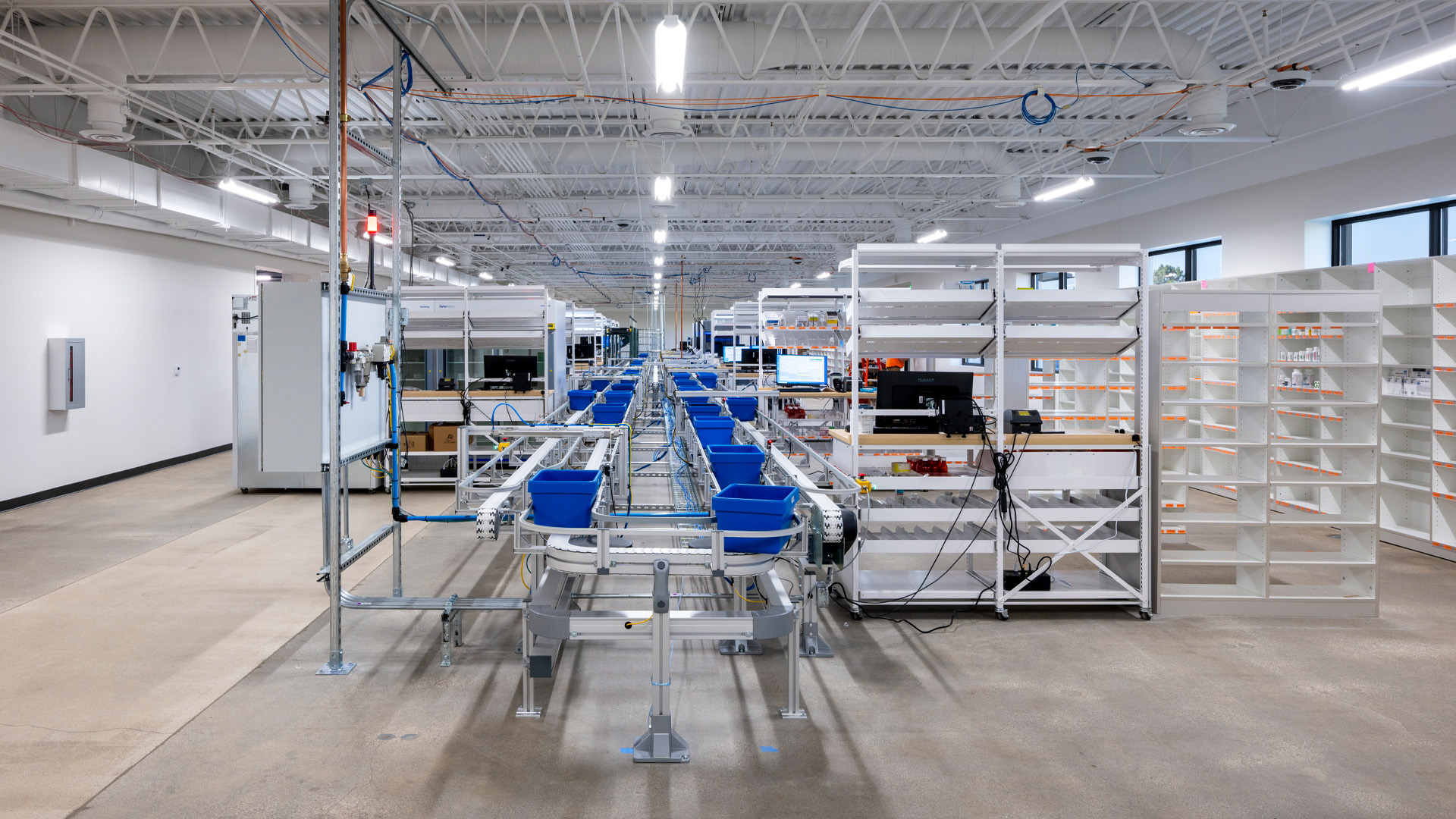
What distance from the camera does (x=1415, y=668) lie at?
4.08m

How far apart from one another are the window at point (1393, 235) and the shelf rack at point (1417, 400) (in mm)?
1093

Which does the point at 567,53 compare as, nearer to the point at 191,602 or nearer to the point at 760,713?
the point at 191,602

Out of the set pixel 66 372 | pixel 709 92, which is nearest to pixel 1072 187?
pixel 709 92

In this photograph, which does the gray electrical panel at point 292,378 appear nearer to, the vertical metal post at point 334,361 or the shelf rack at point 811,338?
the vertical metal post at point 334,361

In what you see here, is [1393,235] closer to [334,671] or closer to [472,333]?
[472,333]

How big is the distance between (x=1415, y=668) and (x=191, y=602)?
6.95m

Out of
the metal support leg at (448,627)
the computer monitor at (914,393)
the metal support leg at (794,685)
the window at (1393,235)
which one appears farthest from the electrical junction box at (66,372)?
the window at (1393,235)

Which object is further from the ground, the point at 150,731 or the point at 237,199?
the point at 237,199

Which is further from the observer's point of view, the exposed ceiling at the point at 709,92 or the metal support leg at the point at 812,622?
the exposed ceiling at the point at 709,92

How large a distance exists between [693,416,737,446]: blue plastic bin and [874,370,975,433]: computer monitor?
3.23ft

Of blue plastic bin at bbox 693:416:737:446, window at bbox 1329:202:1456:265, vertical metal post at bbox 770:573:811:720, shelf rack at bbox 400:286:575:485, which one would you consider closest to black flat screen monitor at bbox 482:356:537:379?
shelf rack at bbox 400:286:575:485

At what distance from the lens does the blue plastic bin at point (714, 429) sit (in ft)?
17.3

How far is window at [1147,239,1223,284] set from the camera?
35.7 feet

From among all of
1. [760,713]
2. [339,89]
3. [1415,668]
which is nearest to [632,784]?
[760,713]
